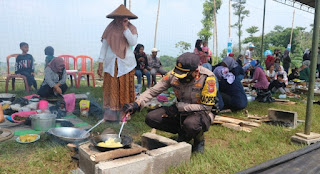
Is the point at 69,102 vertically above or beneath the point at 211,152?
above

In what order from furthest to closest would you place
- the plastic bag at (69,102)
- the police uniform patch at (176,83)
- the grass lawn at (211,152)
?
the plastic bag at (69,102)
the police uniform patch at (176,83)
the grass lawn at (211,152)

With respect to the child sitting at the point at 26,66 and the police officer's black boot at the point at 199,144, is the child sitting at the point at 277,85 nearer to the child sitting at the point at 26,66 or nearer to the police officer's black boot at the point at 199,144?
the police officer's black boot at the point at 199,144

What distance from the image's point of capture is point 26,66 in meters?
5.64

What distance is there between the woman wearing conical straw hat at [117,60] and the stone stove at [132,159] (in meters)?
1.87

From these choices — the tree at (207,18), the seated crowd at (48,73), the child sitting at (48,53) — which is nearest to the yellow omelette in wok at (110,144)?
the child sitting at (48,53)

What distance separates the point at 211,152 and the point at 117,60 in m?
2.22

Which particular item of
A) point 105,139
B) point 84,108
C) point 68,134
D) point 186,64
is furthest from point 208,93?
point 84,108

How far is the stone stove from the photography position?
2.39 meters

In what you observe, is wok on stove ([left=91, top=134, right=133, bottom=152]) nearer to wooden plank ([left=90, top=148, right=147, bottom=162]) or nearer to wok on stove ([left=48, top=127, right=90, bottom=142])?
wooden plank ([left=90, top=148, right=147, bottom=162])

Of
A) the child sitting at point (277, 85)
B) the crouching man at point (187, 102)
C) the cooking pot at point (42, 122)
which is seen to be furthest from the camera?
the child sitting at point (277, 85)

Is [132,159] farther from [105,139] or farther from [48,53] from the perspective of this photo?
[48,53]

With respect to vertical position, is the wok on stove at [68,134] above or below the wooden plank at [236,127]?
above

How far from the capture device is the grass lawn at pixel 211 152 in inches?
113

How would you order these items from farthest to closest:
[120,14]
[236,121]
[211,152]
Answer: [236,121], [120,14], [211,152]
